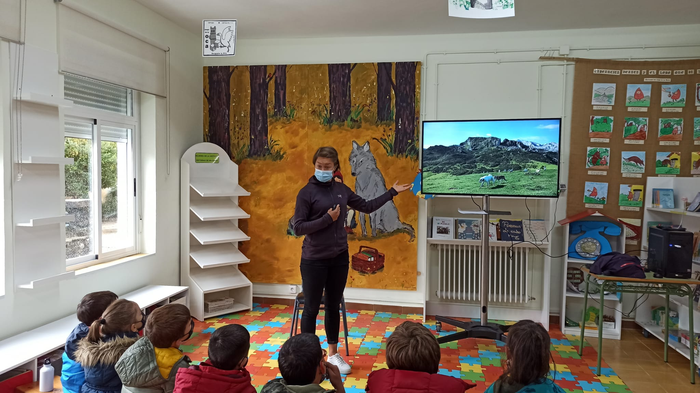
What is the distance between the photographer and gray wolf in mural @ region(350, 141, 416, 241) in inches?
184

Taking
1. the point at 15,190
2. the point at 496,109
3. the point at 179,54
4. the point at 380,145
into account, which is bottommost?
the point at 15,190

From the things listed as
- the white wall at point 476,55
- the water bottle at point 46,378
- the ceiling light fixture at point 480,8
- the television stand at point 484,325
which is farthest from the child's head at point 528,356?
the white wall at point 476,55

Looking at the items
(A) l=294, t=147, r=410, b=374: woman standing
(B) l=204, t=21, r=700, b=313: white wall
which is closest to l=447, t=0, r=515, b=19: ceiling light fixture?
(A) l=294, t=147, r=410, b=374: woman standing

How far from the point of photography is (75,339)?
227 centimetres

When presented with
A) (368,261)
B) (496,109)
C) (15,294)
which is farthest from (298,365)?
(496,109)

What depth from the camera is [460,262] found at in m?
4.59

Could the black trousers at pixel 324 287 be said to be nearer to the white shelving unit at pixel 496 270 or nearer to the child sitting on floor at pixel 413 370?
the child sitting on floor at pixel 413 370

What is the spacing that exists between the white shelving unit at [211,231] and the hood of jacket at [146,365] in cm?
238

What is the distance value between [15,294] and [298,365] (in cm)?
221

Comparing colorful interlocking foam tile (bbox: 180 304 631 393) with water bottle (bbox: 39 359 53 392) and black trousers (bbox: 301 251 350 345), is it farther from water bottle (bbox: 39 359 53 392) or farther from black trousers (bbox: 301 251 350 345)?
water bottle (bbox: 39 359 53 392)

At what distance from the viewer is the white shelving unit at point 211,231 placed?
4.42 m

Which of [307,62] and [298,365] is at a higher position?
[307,62]

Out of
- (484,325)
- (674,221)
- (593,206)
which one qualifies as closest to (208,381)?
(484,325)

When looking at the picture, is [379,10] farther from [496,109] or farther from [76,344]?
[76,344]
